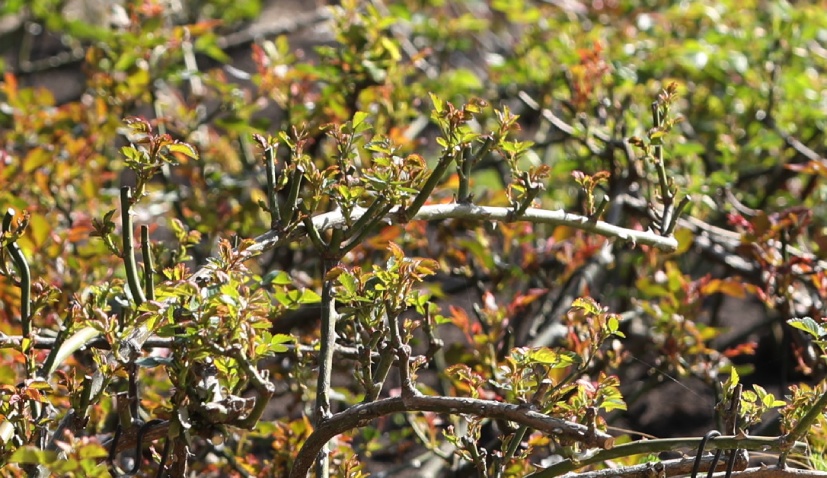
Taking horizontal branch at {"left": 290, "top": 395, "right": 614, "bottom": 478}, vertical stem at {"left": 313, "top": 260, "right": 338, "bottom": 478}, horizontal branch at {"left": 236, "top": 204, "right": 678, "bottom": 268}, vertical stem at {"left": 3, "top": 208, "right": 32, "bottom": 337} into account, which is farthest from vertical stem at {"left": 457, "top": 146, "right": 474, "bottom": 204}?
vertical stem at {"left": 3, "top": 208, "right": 32, "bottom": 337}

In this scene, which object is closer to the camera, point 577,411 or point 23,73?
point 577,411

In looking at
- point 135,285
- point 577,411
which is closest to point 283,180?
point 135,285

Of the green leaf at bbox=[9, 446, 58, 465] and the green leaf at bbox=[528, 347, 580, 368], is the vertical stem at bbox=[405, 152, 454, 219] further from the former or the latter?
the green leaf at bbox=[9, 446, 58, 465]

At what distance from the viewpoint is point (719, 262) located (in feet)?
9.92

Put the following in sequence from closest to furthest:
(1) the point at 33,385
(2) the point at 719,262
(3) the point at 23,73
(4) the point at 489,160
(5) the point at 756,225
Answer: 1. (1) the point at 33,385
2. (5) the point at 756,225
3. (2) the point at 719,262
4. (4) the point at 489,160
5. (3) the point at 23,73

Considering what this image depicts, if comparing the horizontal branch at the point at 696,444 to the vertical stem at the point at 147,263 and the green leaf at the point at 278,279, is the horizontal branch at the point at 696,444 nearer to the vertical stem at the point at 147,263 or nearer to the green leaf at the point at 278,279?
the green leaf at the point at 278,279

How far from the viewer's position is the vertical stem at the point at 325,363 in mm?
1750

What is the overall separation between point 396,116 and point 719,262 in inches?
43.0

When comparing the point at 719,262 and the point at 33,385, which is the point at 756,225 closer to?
the point at 719,262

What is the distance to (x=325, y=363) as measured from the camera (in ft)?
5.85

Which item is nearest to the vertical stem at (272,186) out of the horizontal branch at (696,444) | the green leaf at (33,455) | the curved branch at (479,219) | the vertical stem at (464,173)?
the curved branch at (479,219)

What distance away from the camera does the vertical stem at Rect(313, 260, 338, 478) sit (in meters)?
1.75

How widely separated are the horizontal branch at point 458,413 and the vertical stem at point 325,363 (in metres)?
0.06

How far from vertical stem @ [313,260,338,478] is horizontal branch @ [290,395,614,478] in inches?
2.2
